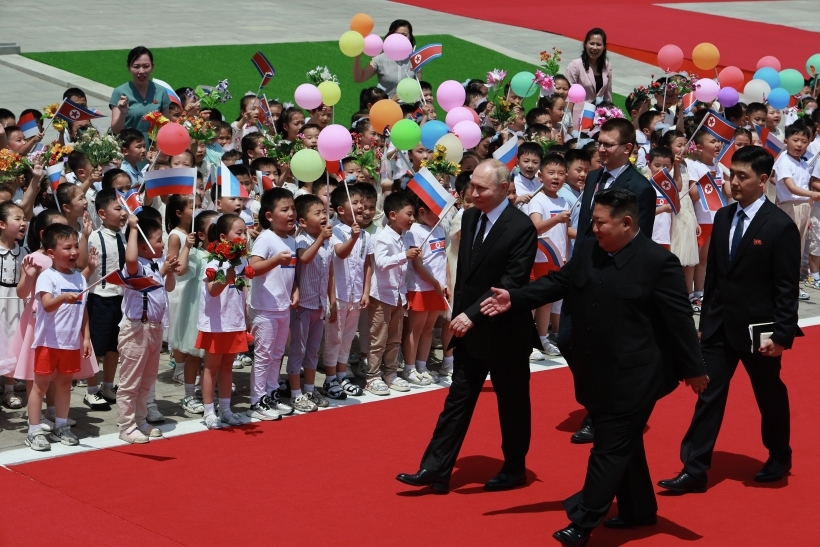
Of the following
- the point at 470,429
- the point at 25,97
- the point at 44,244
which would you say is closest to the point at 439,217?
the point at 470,429

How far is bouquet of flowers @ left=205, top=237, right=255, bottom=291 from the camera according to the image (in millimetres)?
8562

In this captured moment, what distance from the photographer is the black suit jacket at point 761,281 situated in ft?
25.4

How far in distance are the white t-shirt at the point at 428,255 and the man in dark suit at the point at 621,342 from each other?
326cm

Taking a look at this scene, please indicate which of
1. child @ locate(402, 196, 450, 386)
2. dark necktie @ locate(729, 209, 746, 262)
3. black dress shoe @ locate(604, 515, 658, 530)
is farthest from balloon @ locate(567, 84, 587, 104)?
black dress shoe @ locate(604, 515, 658, 530)

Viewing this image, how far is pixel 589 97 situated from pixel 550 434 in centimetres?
738

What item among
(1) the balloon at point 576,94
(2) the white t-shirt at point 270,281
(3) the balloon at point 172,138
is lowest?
(2) the white t-shirt at point 270,281

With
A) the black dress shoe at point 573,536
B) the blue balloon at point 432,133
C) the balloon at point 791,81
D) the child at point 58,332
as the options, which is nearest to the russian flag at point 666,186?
the blue balloon at point 432,133

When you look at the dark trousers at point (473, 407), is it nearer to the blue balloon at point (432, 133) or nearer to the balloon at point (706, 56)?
the blue balloon at point (432, 133)

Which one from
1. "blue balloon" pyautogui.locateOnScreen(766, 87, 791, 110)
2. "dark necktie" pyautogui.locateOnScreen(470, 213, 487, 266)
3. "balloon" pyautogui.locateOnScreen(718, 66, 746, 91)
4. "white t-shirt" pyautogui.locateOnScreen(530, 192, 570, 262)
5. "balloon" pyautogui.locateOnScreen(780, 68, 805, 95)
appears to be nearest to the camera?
"dark necktie" pyautogui.locateOnScreen(470, 213, 487, 266)

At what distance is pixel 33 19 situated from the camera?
23391mm

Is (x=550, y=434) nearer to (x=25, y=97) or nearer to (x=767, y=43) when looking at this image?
(x=25, y=97)

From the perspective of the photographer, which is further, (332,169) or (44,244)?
(332,169)

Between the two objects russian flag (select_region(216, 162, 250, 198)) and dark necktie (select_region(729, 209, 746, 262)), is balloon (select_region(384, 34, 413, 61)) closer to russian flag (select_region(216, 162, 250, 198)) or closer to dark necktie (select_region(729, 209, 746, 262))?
russian flag (select_region(216, 162, 250, 198))

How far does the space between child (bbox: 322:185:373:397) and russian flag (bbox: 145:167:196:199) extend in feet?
4.42
